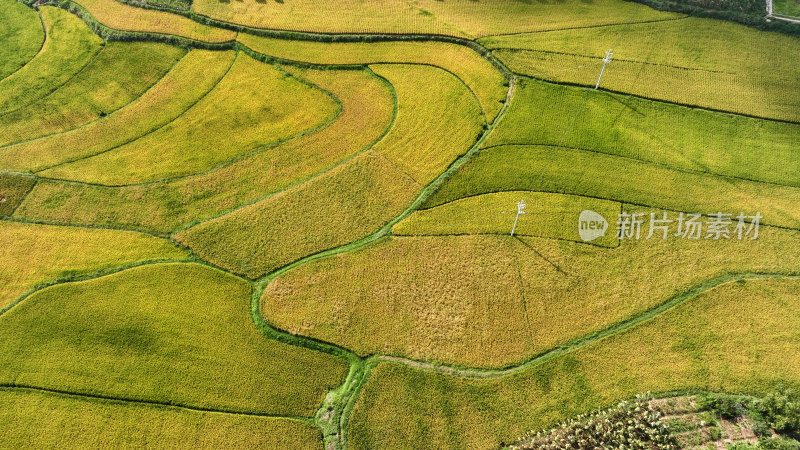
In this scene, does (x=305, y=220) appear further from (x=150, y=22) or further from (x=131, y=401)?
(x=150, y=22)

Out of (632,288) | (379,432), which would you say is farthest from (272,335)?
(632,288)

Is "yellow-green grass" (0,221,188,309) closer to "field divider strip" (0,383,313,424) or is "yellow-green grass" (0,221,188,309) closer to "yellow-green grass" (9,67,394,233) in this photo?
"yellow-green grass" (9,67,394,233)

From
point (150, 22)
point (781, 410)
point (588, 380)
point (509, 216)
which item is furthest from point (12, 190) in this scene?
point (781, 410)

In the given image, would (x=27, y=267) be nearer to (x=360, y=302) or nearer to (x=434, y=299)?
(x=360, y=302)

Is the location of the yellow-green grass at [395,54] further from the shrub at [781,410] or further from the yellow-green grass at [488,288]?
the shrub at [781,410]

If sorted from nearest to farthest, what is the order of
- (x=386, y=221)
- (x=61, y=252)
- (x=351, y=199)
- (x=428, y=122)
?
1. (x=61, y=252)
2. (x=386, y=221)
3. (x=351, y=199)
4. (x=428, y=122)

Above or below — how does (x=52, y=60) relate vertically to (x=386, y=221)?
above

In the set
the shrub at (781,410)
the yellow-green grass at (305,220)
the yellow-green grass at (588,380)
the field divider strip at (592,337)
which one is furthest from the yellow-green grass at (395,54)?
the shrub at (781,410)
